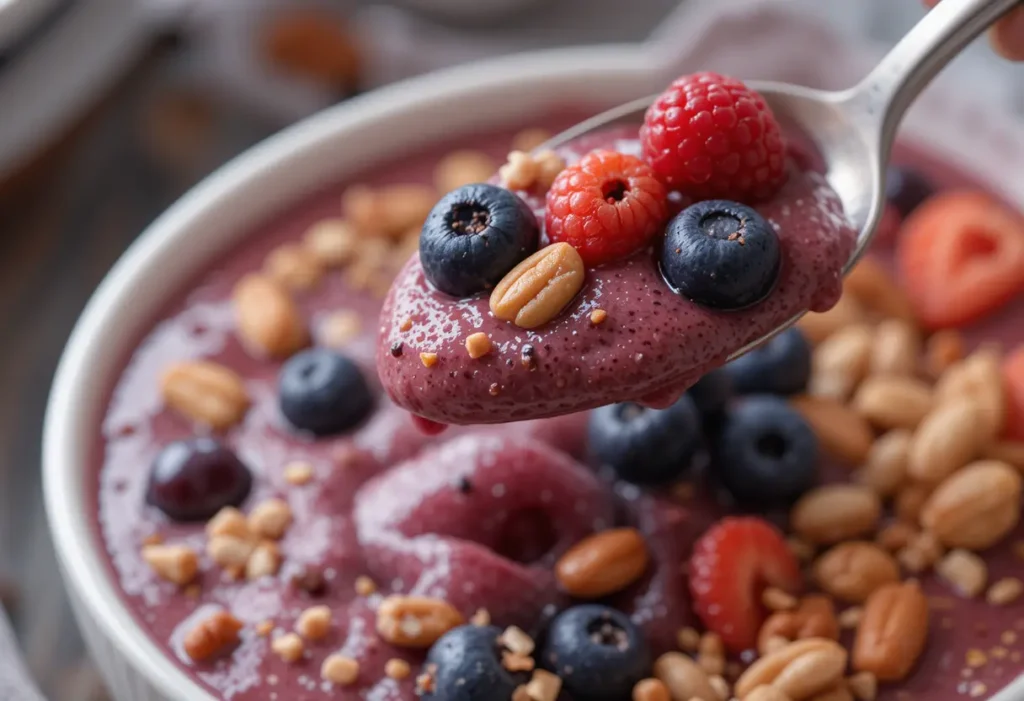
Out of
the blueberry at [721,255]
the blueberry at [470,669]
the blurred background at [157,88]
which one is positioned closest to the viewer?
the blueberry at [721,255]

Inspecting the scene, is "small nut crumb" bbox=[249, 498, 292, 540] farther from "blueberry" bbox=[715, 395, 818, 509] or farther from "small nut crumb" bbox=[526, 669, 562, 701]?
"blueberry" bbox=[715, 395, 818, 509]

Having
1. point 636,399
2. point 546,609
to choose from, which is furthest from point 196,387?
point 636,399

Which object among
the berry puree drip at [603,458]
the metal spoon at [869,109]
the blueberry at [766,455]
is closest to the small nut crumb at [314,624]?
the berry puree drip at [603,458]

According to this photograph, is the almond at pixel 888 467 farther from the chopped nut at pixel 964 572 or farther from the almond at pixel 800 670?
the almond at pixel 800 670

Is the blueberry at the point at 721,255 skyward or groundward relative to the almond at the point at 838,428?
skyward

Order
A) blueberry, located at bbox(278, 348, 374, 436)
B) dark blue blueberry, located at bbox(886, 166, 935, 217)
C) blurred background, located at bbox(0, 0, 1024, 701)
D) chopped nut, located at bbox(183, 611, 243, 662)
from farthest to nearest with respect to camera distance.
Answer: blurred background, located at bbox(0, 0, 1024, 701), dark blue blueberry, located at bbox(886, 166, 935, 217), blueberry, located at bbox(278, 348, 374, 436), chopped nut, located at bbox(183, 611, 243, 662)

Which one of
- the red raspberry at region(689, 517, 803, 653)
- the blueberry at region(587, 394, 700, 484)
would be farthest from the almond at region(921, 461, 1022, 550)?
the blueberry at region(587, 394, 700, 484)

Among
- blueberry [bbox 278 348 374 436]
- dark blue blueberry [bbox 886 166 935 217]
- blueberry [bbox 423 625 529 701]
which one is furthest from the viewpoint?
dark blue blueberry [bbox 886 166 935 217]
